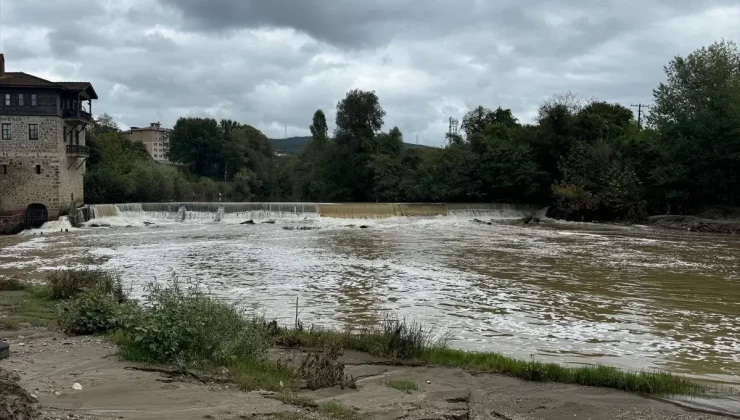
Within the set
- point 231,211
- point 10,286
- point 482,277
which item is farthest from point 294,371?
point 231,211

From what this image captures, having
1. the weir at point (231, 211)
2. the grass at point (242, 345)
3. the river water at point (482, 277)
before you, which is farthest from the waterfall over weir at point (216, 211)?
the grass at point (242, 345)

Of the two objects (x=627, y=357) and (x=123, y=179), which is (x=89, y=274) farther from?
(x=123, y=179)

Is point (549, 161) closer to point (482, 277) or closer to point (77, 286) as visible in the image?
point (482, 277)

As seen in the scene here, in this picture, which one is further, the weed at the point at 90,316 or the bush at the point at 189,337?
the weed at the point at 90,316

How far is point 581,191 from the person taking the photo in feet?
134

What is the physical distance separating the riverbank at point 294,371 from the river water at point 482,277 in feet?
5.34

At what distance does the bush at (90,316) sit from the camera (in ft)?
26.9

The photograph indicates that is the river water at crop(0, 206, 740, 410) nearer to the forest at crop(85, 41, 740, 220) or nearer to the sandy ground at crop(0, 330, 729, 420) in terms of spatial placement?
the sandy ground at crop(0, 330, 729, 420)

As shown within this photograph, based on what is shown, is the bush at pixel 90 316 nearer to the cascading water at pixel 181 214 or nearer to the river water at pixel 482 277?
the river water at pixel 482 277

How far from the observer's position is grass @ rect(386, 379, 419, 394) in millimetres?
6398

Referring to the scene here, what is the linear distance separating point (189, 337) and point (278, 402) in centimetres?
179

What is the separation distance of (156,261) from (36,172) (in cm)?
2166

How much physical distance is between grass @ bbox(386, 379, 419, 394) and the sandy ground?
7 centimetres

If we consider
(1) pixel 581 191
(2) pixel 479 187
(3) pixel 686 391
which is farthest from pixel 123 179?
(3) pixel 686 391
